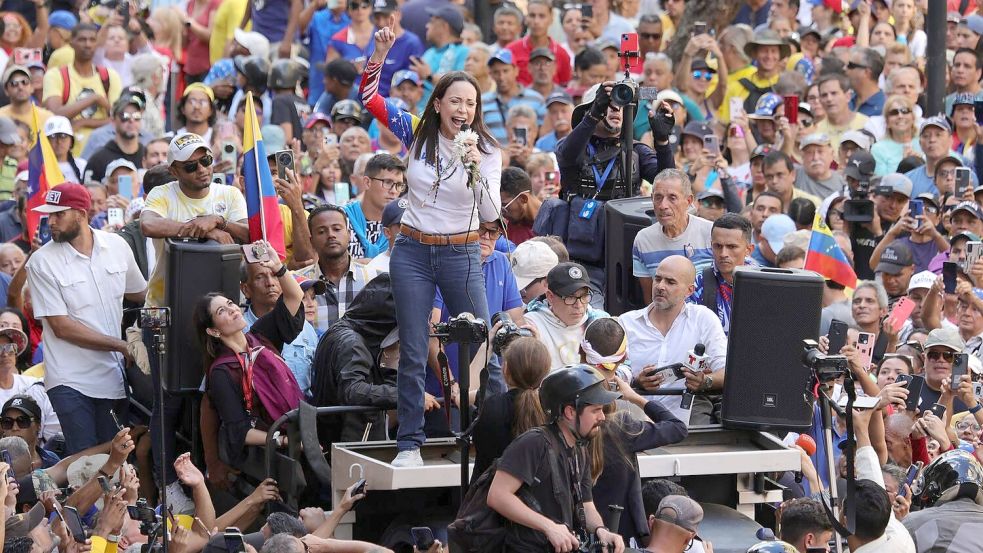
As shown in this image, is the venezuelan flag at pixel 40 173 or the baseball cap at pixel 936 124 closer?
the venezuelan flag at pixel 40 173

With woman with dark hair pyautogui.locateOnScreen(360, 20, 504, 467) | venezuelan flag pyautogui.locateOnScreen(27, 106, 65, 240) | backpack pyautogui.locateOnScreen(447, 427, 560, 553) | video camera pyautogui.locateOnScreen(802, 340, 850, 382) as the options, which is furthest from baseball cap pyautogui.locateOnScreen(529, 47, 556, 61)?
backpack pyautogui.locateOnScreen(447, 427, 560, 553)

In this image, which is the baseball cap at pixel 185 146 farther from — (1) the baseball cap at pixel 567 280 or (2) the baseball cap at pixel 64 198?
(1) the baseball cap at pixel 567 280

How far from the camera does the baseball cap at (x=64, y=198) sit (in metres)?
10.7

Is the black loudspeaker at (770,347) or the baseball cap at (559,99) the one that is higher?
the baseball cap at (559,99)

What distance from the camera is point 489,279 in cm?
1009

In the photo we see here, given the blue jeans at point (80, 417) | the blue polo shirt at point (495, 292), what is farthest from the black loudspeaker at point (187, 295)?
the blue polo shirt at point (495, 292)

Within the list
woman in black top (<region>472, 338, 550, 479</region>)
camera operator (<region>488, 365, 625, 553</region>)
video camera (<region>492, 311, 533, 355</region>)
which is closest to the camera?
camera operator (<region>488, 365, 625, 553</region>)

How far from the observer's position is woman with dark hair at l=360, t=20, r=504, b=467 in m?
8.97

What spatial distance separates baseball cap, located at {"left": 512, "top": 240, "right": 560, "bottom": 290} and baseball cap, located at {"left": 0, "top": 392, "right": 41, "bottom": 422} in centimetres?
312

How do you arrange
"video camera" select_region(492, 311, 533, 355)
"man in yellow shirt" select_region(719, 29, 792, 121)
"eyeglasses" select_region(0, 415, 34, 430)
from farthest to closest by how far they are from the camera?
"man in yellow shirt" select_region(719, 29, 792, 121), "eyeglasses" select_region(0, 415, 34, 430), "video camera" select_region(492, 311, 533, 355)

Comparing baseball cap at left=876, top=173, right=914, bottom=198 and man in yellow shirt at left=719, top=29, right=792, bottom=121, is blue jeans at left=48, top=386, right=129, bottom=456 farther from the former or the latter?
man in yellow shirt at left=719, top=29, right=792, bottom=121

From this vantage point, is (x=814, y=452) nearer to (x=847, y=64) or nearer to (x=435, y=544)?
(x=435, y=544)

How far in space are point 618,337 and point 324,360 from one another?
1946 millimetres

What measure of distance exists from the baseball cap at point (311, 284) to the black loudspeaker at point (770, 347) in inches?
108
